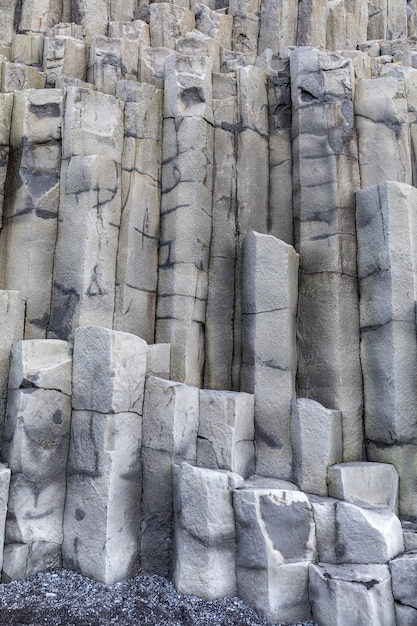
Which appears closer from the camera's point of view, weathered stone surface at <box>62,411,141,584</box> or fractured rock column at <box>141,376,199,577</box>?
weathered stone surface at <box>62,411,141,584</box>

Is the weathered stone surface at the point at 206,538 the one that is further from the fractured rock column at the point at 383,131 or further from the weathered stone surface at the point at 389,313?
the fractured rock column at the point at 383,131

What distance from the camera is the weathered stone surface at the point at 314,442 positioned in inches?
235

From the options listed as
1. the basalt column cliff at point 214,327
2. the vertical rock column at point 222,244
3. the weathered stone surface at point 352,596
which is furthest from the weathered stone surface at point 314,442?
the vertical rock column at point 222,244

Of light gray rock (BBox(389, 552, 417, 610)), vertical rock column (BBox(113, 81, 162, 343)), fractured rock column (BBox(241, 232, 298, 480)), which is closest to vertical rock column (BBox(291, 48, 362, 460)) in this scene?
fractured rock column (BBox(241, 232, 298, 480))

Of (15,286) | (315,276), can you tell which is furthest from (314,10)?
(15,286)

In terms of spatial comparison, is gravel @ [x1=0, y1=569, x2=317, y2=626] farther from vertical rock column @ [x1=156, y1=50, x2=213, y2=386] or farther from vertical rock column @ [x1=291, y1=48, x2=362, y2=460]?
vertical rock column @ [x1=156, y1=50, x2=213, y2=386]

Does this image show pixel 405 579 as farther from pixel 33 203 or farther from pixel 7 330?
pixel 33 203

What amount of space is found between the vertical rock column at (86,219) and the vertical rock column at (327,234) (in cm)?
261

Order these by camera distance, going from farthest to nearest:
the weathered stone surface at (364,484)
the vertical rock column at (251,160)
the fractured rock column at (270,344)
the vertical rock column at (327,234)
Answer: the vertical rock column at (251,160) → the vertical rock column at (327,234) → the fractured rock column at (270,344) → the weathered stone surface at (364,484)

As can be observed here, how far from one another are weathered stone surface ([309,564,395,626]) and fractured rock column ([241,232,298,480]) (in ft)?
4.33

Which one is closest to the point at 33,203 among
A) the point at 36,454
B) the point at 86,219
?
the point at 86,219

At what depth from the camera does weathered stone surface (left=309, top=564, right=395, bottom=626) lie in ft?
15.6

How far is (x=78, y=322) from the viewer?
21.7ft

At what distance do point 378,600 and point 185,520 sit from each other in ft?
6.63
